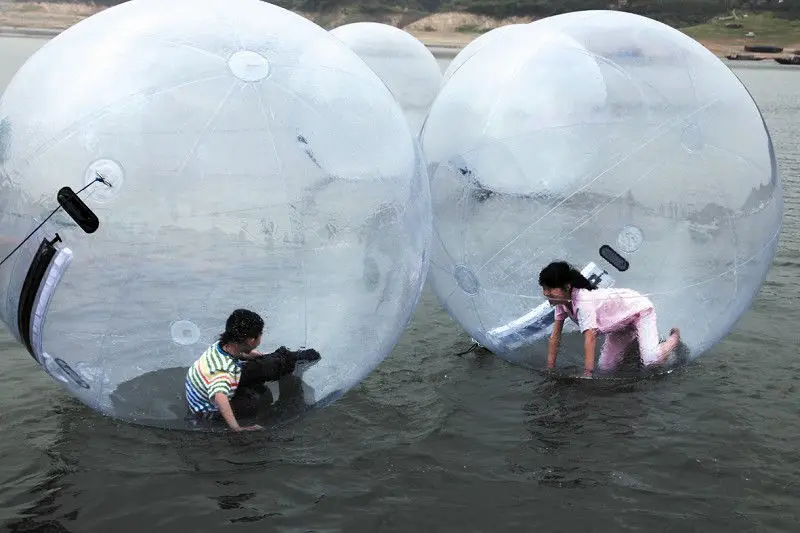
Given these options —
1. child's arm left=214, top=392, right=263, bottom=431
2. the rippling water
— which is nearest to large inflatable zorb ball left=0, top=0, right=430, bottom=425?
child's arm left=214, top=392, right=263, bottom=431

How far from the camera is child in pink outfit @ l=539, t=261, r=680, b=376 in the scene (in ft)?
24.0

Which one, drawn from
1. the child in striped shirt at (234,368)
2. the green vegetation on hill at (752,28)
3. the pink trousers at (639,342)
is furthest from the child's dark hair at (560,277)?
the green vegetation on hill at (752,28)

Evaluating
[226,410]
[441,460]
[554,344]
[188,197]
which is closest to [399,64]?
[554,344]

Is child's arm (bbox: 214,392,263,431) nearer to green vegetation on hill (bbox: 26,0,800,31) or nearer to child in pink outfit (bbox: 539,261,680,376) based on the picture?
child in pink outfit (bbox: 539,261,680,376)

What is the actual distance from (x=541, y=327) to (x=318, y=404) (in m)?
1.91

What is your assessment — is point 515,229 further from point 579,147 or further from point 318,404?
point 318,404

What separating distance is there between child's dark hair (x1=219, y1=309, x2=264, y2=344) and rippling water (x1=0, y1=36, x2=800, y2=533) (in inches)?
32.7

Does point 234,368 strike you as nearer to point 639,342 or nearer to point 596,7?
point 639,342

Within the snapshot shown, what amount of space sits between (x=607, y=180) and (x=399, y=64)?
7231mm

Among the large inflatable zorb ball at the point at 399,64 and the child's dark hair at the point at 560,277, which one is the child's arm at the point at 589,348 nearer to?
the child's dark hair at the point at 560,277

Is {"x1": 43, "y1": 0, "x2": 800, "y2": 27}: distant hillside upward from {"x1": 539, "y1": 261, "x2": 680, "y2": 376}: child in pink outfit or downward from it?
A: upward

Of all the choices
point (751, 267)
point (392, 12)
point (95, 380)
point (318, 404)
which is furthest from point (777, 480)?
point (392, 12)

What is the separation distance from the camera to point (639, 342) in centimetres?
741

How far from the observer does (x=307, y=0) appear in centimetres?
10006
